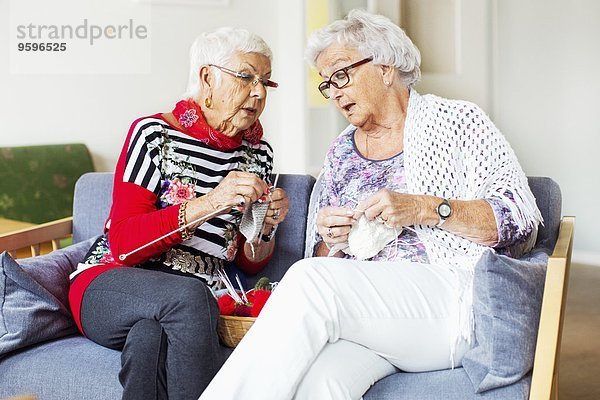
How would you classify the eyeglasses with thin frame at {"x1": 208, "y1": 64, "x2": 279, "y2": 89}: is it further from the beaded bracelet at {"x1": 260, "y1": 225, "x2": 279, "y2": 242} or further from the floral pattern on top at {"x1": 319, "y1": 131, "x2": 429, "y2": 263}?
the beaded bracelet at {"x1": 260, "y1": 225, "x2": 279, "y2": 242}

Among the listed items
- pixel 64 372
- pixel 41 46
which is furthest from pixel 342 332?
pixel 41 46

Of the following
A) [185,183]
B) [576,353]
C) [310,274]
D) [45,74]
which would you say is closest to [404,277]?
[310,274]

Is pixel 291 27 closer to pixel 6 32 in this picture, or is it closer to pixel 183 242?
pixel 6 32

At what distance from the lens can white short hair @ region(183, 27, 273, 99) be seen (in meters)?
2.30

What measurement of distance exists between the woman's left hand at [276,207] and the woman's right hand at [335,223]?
146mm

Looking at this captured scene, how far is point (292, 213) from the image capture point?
8.43ft

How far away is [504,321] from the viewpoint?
5.90ft

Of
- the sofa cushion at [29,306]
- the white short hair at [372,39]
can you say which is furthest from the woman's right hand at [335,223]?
the sofa cushion at [29,306]

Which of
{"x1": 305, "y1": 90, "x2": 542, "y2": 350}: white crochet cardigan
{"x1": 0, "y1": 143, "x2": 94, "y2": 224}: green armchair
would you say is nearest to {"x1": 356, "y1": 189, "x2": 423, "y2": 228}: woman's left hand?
{"x1": 305, "y1": 90, "x2": 542, "y2": 350}: white crochet cardigan

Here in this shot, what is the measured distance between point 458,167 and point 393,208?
0.27 m

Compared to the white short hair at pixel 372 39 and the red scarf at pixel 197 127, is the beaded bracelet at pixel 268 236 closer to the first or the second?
the red scarf at pixel 197 127

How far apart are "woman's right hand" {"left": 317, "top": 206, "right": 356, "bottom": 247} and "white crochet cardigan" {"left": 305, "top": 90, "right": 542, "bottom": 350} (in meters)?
0.18

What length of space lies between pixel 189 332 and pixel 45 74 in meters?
2.50

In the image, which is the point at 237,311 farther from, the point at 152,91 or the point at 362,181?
the point at 152,91
